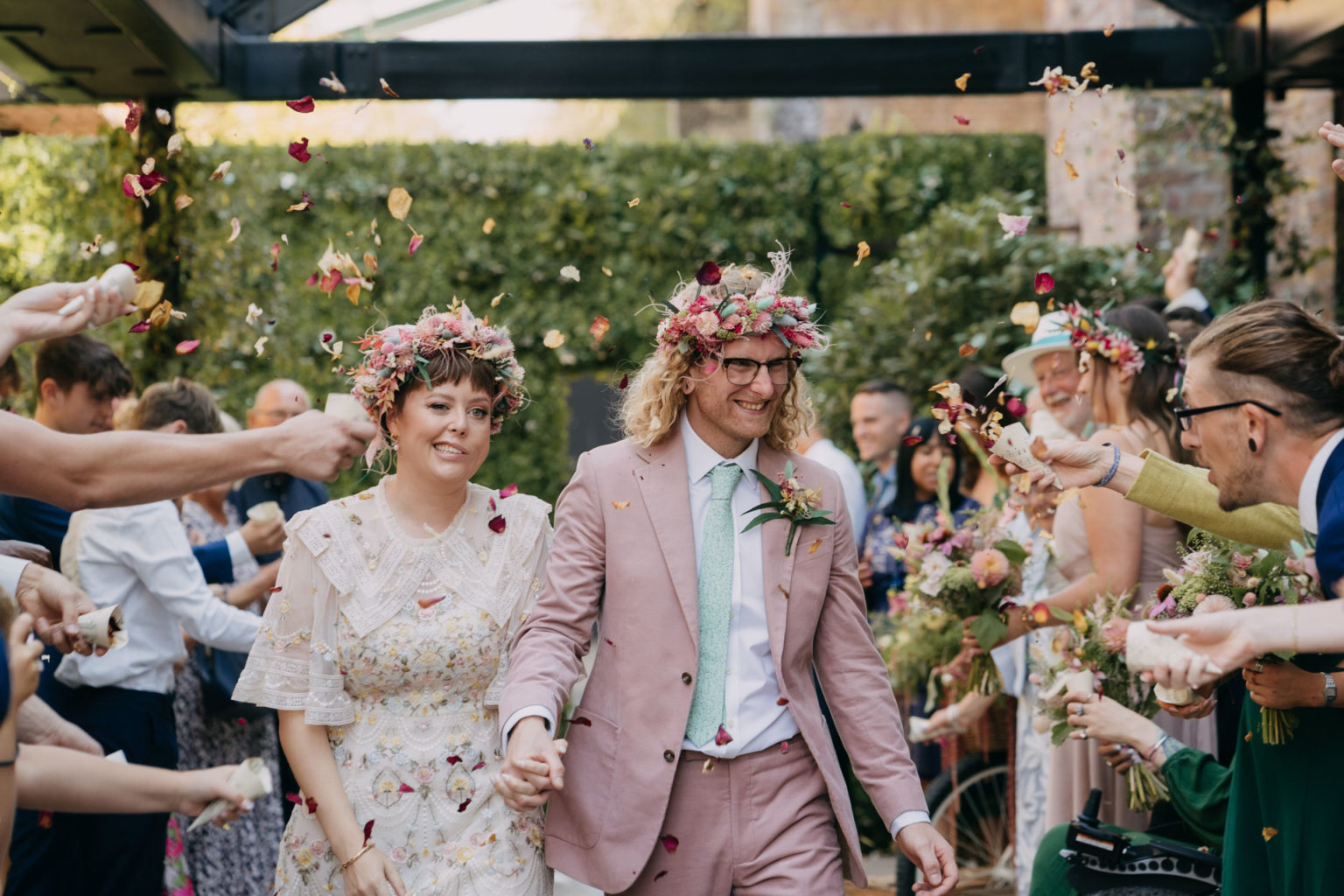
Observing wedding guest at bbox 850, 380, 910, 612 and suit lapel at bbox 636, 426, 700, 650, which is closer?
suit lapel at bbox 636, 426, 700, 650

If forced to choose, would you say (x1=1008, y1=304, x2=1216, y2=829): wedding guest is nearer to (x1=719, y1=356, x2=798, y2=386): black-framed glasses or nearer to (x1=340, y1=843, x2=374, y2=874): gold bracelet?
(x1=719, y1=356, x2=798, y2=386): black-framed glasses

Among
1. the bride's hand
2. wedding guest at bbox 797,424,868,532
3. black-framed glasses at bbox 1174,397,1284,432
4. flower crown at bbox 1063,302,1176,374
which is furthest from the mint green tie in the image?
wedding guest at bbox 797,424,868,532

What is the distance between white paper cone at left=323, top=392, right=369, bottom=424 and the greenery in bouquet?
2.45 meters

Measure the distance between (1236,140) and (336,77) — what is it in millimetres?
4670

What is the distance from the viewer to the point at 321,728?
134 inches

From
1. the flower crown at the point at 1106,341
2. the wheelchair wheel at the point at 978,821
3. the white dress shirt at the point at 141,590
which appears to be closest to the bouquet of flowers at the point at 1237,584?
the flower crown at the point at 1106,341

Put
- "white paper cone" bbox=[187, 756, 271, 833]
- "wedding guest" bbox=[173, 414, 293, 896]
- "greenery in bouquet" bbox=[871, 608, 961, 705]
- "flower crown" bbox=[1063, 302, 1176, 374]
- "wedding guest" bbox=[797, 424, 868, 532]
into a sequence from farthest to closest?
1. "wedding guest" bbox=[797, 424, 868, 532]
2. "greenery in bouquet" bbox=[871, 608, 961, 705]
3. "wedding guest" bbox=[173, 414, 293, 896]
4. "flower crown" bbox=[1063, 302, 1176, 374]
5. "white paper cone" bbox=[187, 756, 271, 833]

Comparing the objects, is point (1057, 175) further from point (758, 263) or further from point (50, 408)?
point (50, 408)

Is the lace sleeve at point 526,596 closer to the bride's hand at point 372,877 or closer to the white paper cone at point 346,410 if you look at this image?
the bride's hand at point 372,877

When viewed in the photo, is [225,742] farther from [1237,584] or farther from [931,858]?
[1237,584]

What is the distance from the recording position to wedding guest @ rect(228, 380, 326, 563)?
19.9 ft

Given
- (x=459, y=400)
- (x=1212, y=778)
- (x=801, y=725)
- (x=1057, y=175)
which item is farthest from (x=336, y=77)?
(x=1057, y=175)

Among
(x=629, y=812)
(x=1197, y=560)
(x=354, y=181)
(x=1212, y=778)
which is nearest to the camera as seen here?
(x=629, y=812)

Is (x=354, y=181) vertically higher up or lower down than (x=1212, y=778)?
higher up
